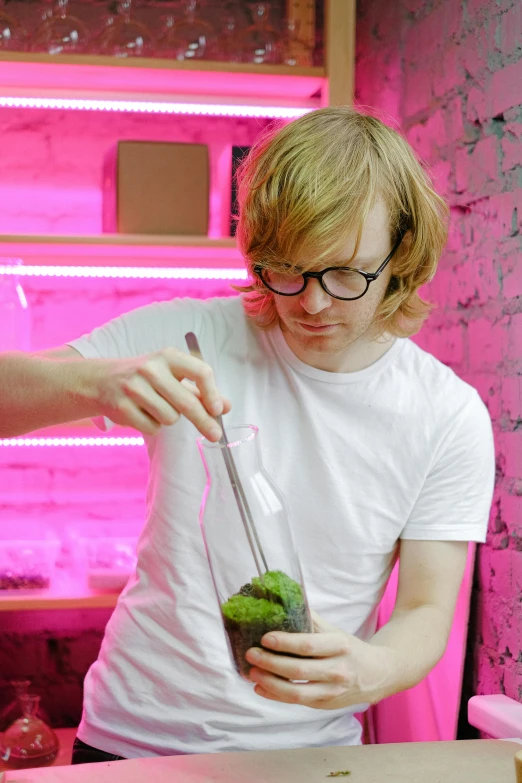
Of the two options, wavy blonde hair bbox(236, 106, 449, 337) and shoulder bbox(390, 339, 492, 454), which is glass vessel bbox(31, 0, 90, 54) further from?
shoulder bbox(390, 339, 492, 454)

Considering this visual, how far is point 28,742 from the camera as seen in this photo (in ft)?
7.30

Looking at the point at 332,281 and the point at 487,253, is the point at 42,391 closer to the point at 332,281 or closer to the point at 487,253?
the point at 332,281

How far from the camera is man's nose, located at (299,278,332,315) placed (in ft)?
4.40

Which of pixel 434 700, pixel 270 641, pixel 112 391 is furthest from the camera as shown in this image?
pixel 434 700

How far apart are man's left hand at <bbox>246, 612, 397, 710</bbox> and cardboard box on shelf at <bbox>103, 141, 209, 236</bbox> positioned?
133 cm

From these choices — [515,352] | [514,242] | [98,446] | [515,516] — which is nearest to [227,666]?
[515,516]

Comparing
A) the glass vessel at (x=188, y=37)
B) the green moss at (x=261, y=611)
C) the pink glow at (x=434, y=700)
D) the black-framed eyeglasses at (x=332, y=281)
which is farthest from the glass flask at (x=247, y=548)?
the glass vessel at (x=188, y=37)

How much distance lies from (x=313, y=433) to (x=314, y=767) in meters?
0.52

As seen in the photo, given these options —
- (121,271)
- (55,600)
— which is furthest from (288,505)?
(121,271)

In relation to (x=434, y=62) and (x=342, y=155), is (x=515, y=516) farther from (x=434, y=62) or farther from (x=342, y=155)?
(x=434, y=62)

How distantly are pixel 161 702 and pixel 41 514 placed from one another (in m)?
1.28

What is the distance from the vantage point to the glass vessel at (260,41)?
88.8 inches

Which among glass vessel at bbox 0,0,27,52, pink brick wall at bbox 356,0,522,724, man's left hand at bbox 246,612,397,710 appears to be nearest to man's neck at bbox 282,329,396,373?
pink brick wall at bbox 356,0,522,724

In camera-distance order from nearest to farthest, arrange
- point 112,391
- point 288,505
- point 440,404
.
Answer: point 112,391
point 288,505
point 440,404
